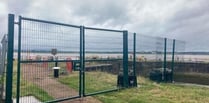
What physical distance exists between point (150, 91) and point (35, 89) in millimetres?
3901

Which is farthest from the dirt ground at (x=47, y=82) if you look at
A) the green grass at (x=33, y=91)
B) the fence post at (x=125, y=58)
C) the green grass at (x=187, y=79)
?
the green grass at (x=187, y=79)

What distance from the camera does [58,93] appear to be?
24.7 feet

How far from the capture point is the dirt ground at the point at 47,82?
6004 mm

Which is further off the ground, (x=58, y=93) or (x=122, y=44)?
(x=122, y=44)

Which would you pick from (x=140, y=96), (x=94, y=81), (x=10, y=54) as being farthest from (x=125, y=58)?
(x=10, y=54)

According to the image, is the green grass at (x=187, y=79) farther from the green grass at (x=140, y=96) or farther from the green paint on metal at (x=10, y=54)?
the green paint on metal at (x=10, y=54)

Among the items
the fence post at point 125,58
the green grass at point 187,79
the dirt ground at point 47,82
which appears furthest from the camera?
the green grass at point 187,79

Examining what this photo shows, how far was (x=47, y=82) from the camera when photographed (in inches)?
280

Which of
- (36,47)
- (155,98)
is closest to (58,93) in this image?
(36,47)

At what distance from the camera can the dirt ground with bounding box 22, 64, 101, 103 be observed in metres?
6.00

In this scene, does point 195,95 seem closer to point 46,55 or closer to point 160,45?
point 160,45

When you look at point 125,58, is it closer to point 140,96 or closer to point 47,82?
point 140,96

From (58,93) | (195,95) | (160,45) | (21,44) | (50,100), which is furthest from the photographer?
(160,45)

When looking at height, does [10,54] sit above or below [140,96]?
above
